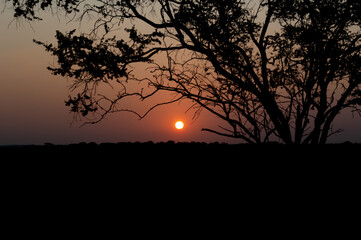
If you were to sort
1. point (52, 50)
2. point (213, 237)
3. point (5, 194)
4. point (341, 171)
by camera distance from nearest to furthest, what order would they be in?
1. point (5, 194)
2. point (213, 237)
3. point (341, 171)
4. point (52, 50)

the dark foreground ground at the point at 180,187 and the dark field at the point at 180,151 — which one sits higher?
the dark field at the point at 180,151

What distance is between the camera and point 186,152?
4.61 metres

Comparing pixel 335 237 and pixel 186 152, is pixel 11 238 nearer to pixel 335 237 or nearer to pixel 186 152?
pixel 186 152

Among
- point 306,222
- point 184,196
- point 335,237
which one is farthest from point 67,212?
point 335,237

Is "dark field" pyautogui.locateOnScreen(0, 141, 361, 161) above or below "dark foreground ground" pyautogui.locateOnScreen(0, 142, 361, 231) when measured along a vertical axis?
above

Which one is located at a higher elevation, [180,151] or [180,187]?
[180,151]

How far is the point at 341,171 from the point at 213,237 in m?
1.58

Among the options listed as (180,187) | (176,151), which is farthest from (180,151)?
(180,187)

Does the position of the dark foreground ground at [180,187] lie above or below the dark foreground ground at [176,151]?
below

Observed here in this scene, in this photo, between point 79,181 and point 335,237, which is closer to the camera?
point 79,181

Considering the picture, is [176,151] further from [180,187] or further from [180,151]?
[180,187]

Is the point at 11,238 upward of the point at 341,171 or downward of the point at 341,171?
downward

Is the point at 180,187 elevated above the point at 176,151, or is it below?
below

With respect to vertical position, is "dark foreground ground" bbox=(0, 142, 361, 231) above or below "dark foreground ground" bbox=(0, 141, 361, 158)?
below
